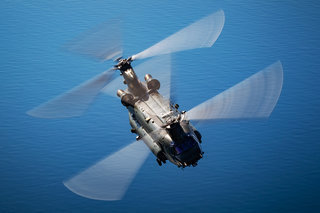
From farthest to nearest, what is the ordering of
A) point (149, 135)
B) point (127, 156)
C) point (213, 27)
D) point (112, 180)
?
1. point (213, 27)
2. point (149, 135)
3. point (127, 156)
4. point (112, 180)

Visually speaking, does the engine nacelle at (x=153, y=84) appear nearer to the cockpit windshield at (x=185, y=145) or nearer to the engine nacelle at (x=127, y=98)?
the engine nacelle at (x=127, y=98)

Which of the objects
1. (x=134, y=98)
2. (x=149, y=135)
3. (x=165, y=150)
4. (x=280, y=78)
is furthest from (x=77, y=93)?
(x=280, y=78)

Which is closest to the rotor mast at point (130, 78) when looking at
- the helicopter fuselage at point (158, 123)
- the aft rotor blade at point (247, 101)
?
the helicopter fuselage at point (158, 123)

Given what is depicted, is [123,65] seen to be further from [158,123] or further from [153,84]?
[158,123]

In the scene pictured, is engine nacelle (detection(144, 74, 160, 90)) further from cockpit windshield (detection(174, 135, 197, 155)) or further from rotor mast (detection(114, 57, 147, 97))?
cockpit windshield (detection(174, 135, 197, 155))

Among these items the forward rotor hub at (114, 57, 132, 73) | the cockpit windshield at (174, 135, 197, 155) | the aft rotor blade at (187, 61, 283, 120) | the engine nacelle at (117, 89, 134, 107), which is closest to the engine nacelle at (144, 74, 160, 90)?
the engine nacelle at (117, 89, 134, 107)

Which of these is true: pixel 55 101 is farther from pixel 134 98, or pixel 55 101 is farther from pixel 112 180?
pixel 112 180
